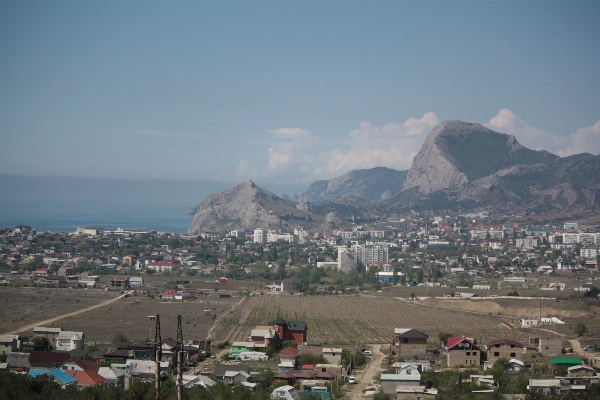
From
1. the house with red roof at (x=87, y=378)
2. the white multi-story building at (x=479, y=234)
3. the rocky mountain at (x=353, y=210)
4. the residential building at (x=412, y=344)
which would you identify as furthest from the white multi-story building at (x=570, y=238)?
the house with red roof at (x=87, y=378)

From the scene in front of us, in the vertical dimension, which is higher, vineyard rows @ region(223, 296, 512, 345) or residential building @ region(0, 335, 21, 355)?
residential building @ region(0, 335, 21, 355)

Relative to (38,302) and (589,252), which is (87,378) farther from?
(589,252)

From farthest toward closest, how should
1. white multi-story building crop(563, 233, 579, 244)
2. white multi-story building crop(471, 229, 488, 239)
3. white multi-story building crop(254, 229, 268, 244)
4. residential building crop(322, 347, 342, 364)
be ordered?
white multi-story building crop(471, 229, 488, 239) → white multi-story building crop(254, 229, 268, 244) → white multi-story building crop(563, 233, 579, 244) → residential building crop(322, 347, 342, 364)

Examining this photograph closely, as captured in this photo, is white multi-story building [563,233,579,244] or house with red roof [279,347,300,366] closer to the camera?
house with red roof [279,347,300,366]

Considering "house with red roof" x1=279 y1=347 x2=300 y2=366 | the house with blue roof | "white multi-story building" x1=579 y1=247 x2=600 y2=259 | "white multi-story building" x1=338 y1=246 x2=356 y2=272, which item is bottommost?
"house with red roof" x1=279 y1=347 x2=300 y2=366

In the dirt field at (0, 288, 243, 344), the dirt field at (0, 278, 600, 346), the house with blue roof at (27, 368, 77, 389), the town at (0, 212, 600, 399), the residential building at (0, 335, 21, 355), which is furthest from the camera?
the dirt field at (0, 278, 600, 346)

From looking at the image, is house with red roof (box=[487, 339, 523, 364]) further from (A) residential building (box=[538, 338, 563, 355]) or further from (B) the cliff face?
(B) the cliff face

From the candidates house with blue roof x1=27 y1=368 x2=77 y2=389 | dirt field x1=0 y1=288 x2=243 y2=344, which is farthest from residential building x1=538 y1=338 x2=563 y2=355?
house with blue roof x1=27 y1=368 x2=77 y2=389
